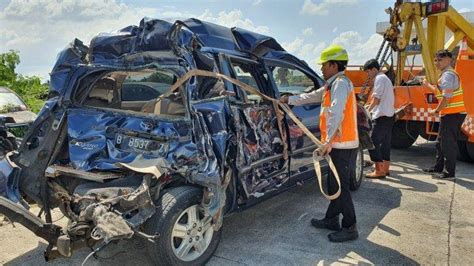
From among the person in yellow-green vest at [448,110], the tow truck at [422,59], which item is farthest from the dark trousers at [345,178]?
the tow truck at [422,59]

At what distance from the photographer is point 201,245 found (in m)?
3.43

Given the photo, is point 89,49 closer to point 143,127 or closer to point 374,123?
point 143,127

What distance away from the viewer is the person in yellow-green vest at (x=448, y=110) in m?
6.02

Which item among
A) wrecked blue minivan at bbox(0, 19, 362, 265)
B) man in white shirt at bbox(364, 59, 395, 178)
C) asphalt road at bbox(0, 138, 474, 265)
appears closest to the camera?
wrecked blue minivan at bbox(0, 19, 362, 265)

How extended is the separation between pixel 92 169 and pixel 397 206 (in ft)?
11.3

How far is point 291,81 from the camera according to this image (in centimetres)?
496

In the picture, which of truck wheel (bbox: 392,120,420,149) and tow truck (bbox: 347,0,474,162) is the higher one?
tow truck (bbox: 347,0,474,162)

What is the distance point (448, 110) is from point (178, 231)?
467 centimetres

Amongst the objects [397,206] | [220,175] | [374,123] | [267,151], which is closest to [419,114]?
[374,123]

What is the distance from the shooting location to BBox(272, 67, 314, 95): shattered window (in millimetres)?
4614

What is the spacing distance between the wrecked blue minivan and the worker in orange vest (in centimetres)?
54

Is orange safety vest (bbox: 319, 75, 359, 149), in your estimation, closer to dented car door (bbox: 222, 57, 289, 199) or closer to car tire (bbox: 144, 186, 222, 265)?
dented car door (bbox: 222, 57, 289, 199)

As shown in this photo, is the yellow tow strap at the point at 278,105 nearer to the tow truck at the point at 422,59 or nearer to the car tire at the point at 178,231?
the car tire at the point at 178,231

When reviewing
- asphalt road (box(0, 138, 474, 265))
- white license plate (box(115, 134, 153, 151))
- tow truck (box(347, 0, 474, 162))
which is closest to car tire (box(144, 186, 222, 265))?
asphalt road (box(0, 138, 474, 265))
